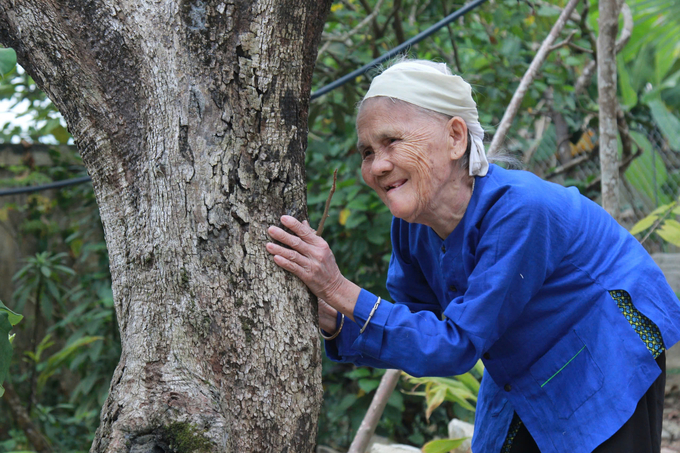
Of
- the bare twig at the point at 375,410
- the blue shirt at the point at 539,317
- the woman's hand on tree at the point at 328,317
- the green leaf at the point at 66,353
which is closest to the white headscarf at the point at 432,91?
the blue shirt at the point at 539,317

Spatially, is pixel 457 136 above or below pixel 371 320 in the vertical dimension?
above

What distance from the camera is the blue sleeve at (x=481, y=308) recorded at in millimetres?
1387

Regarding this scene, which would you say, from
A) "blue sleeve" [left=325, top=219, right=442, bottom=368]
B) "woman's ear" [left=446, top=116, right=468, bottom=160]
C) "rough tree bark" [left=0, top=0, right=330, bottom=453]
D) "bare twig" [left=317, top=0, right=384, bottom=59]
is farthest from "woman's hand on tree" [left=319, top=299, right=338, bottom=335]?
"bare twig" [left=317, top=0, right=384, bottom=59]

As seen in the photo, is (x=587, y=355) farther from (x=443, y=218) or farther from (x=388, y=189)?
(x=388, y=189)

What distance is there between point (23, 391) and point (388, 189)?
16.0ft

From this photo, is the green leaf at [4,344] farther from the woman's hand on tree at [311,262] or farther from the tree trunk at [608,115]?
the tree trunk at [608,115]

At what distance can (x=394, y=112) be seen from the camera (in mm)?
1506

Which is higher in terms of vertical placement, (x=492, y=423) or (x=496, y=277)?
(x=496, y=277)

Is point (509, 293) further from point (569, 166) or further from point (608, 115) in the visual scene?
point (569, 166)

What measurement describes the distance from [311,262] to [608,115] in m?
2.34

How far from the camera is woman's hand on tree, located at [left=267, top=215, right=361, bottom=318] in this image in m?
1.30

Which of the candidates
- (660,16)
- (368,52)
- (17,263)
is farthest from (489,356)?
(17,263)

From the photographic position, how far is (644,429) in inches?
60.3

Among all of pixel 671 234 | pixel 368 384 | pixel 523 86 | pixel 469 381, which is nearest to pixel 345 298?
pixel 523 86
